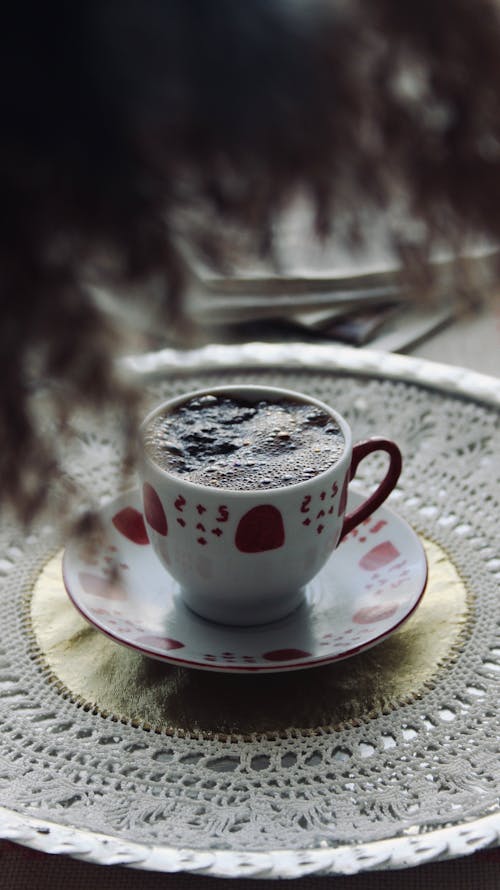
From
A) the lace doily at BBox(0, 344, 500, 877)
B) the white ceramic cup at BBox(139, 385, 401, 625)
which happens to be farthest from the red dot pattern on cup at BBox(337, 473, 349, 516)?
the lace doily at BBox(0, 344, 500, 877)

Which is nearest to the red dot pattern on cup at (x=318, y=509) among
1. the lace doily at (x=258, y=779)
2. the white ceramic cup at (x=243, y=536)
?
the white ceramic cup at (x=243, y=536)

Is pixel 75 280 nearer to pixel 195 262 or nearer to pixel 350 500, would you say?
pixel 195 262

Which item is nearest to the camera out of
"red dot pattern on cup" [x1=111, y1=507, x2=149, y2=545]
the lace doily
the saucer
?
the lace doily

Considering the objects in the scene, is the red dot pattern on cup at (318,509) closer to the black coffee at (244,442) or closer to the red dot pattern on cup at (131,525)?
the black coffee at (244,442)

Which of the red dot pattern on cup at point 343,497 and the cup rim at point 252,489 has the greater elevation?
the cup rim at point 252,489

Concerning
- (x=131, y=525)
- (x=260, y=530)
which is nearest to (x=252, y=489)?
(x=260, y=530)

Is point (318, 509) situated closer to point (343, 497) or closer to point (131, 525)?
point (343, 497)

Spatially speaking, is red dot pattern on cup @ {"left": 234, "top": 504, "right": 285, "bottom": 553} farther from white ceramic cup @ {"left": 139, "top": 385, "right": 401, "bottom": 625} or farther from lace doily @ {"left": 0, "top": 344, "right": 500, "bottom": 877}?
lace doily @ {"left": 0, "top": 344, "right": 500, "bottom": 877}
